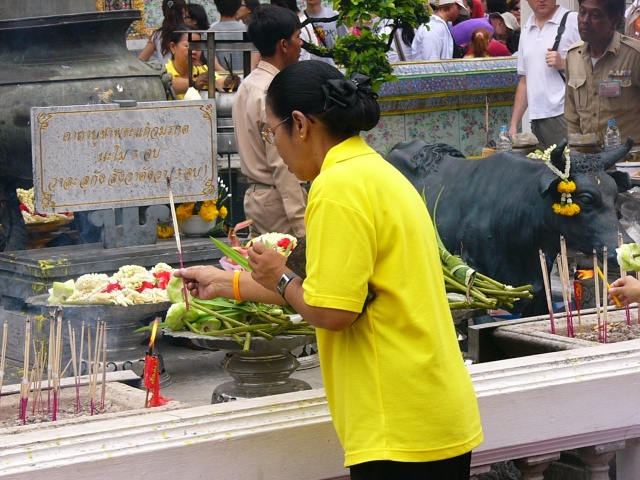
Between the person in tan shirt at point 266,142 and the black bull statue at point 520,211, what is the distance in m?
0.97

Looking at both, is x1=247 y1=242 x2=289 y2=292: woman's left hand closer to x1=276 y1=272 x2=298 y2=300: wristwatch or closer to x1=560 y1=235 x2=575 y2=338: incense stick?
x1=276 y1=272 x2=298 y2=300: wristwatch

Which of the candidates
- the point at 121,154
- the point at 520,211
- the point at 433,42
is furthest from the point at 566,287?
the point at 433,42

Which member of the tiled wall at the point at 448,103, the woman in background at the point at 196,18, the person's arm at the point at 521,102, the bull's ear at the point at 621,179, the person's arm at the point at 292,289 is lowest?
the tiled wall at the point at 448,103

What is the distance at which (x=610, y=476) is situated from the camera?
407 centimetres

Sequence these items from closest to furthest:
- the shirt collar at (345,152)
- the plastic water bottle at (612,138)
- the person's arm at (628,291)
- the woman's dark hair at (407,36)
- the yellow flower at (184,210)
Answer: the shirt collar at (345,152) → the person's arm at (628,291) → the yellow flower at (184,210) → the plastic water bottle at (612,138) → the woman's dark hair at (407,36)

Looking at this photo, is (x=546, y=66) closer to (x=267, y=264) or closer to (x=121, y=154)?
(x=121, y=154)

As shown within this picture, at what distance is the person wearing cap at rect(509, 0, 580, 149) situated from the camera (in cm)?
902

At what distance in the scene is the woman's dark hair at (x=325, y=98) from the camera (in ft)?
8.89

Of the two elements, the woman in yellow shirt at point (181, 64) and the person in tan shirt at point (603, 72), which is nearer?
the person in tan shirt at point (603, 72)

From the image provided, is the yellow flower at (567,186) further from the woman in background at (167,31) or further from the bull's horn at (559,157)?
the woman in background at (167,31)

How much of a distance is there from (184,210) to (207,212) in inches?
5.3

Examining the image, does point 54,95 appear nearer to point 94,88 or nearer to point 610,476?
point 94,88

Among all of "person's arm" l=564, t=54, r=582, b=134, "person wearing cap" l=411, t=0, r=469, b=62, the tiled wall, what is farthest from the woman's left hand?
"person wearing cap" l=411, t=0, r=469, b=62

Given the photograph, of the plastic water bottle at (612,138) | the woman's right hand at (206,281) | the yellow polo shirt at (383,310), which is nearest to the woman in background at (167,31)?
the plastic water bottle at (612,138)
